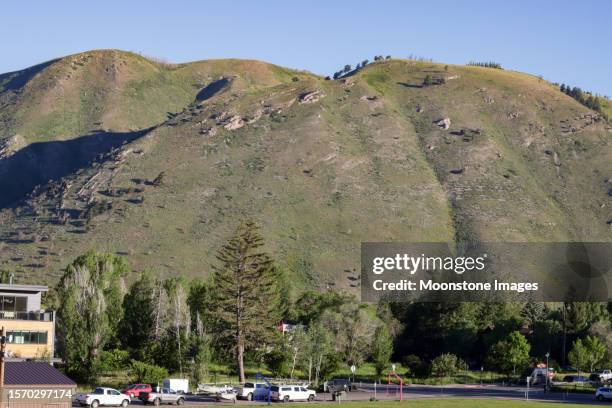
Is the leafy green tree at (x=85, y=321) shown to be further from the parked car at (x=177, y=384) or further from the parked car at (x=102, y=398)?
the parked car at (x=102, y=398)

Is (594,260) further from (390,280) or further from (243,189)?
(243,189)

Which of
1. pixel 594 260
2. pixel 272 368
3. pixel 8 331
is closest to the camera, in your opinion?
pixel 8 331

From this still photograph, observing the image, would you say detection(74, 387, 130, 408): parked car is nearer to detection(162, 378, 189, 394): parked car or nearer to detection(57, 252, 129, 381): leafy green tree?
detection(162, 378, 189, 394): parked car

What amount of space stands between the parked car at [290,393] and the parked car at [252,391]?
950mm

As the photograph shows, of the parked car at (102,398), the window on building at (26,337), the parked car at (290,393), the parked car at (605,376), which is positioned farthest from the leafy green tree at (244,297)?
the parked car at (605,376)

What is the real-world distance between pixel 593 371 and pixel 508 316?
1282 cm

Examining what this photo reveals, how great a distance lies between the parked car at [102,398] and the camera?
2712 inches

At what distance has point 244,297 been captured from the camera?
332 feet

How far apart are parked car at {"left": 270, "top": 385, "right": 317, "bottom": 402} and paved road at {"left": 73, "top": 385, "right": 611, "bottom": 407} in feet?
3.53

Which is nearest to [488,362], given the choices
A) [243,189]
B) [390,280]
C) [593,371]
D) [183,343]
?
[593,371]

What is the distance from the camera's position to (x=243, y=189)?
7702 inches

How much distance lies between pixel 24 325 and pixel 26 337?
0.91 metres

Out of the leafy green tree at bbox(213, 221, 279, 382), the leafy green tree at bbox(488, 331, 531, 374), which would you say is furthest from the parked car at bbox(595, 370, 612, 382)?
the leafy green tree at bbox(213, 221, 279, 382)

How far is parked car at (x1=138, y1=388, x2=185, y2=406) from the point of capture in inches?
2869
